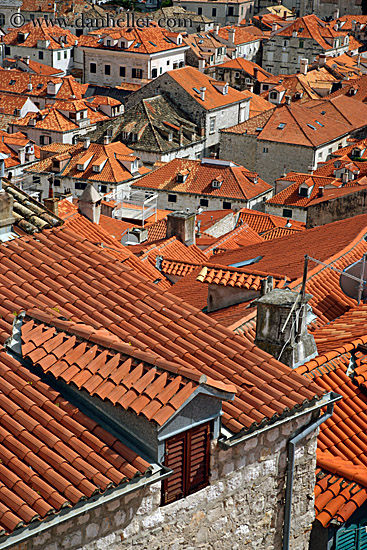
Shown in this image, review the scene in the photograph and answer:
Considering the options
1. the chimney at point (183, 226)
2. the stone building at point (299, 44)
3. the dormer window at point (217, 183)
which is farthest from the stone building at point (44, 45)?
the chimney at point (183, 226)

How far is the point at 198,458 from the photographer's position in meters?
6.98

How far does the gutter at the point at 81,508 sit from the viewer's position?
19.4 ft

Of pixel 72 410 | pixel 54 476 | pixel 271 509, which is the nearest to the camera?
pixel 54 476

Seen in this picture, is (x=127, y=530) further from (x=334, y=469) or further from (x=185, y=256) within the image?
(x=185, y=256)

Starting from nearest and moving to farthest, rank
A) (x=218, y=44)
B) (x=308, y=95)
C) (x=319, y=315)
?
(x=319, y=315) → (x=308, y=95) → (x=218, y=44)

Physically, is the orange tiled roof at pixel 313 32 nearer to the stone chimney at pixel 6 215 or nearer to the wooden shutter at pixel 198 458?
Result: the stone chimney at pixel 6 215

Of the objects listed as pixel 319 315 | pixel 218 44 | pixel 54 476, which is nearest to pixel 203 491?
pixel 54 476

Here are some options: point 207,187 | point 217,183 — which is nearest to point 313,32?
point 217,183

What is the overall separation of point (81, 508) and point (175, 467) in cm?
89

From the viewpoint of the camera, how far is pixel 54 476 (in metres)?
6.41

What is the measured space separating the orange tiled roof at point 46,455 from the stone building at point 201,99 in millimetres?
58456

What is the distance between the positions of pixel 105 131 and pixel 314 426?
184ft

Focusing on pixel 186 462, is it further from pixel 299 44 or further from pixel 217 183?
pixel 299 44

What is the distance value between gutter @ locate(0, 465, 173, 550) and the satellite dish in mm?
7032
